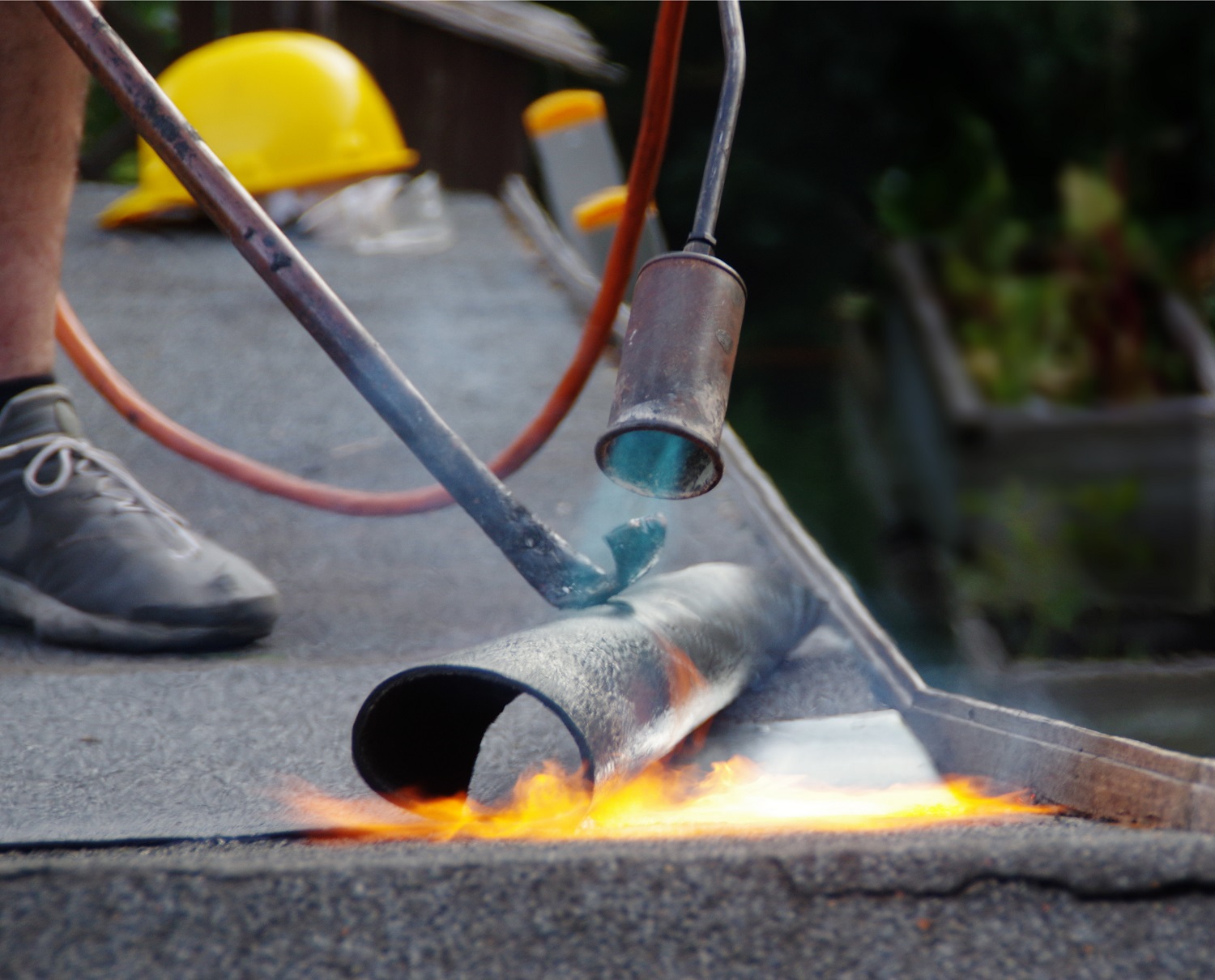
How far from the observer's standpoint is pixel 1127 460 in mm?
9484

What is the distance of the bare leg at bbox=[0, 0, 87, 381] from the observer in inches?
65.0

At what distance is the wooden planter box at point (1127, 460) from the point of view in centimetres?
933

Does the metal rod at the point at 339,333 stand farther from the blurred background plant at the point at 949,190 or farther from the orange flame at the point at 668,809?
the blurred background plant at the point at 949,190

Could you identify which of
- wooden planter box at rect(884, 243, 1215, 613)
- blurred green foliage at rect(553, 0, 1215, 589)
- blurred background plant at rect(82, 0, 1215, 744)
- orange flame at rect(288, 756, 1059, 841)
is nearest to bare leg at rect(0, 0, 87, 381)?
orange flame at rect(288, 756, 1059, 841)

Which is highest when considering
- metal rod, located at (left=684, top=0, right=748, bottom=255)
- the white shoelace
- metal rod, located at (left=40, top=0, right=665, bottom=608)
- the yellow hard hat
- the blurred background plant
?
metal rod, located at (left=684, top=0, right=748, bottom=255)

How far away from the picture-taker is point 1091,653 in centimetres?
809

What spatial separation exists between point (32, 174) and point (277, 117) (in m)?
2.54

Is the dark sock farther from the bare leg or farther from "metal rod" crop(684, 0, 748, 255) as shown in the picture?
"metal rod" crop(684, 0, 748, 255)

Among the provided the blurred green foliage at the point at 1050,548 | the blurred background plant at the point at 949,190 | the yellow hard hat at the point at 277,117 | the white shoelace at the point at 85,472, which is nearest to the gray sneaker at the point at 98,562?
the white shoelace at the point at 85,472

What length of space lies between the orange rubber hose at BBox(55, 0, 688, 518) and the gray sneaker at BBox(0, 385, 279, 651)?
292mm

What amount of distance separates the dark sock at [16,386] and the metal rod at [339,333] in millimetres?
439

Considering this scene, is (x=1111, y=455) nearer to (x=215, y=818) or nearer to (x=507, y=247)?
(x=507, y=247)

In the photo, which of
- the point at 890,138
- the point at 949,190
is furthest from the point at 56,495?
the point at 949,190

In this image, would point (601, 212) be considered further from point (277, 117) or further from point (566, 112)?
point (277, 117)
